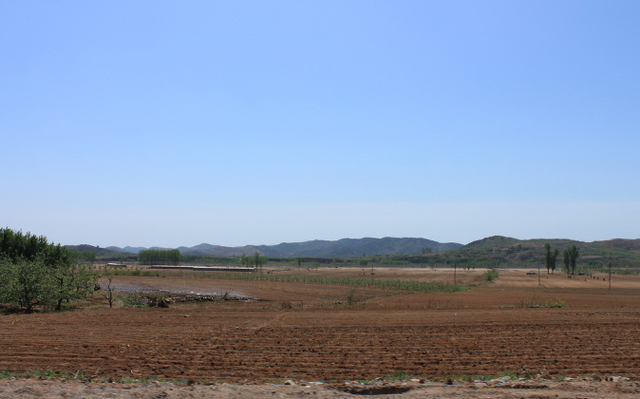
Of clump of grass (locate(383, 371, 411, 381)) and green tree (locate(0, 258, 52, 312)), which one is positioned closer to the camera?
clump of grass (locate(383, 371, 411, 381))

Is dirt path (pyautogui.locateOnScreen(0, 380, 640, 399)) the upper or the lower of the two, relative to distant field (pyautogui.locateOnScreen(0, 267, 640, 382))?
upper

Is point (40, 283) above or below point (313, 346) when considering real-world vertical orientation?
above

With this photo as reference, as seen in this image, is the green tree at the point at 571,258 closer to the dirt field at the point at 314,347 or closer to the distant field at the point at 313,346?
the distant field at the point at 313,346

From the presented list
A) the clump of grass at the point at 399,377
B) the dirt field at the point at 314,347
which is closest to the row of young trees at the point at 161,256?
the dirt field at the point at 314,347

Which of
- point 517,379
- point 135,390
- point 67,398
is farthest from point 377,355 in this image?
point 67,398

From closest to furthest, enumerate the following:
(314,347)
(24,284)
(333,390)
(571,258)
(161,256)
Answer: (333,390) → (314,347) → (24,284) → (571,258) → (161,256)

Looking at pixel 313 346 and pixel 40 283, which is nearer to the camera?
pixel 313 346

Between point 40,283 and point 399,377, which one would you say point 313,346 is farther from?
point 40,283

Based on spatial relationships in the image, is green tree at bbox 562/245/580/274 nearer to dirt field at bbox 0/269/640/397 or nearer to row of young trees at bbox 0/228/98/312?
dirt field at bbox 0/269/640/397

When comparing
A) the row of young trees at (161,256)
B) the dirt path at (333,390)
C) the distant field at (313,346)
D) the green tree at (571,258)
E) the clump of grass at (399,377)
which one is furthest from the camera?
the row of young trees at (161,256)

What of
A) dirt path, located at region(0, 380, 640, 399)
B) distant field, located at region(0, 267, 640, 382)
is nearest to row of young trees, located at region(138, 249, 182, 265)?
distant field, located at region(0, 267, 640, 382)

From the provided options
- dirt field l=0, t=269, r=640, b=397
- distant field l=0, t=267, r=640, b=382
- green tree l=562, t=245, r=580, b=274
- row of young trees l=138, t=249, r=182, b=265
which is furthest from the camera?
row of young trees l=138, t=249, r=182, b=265

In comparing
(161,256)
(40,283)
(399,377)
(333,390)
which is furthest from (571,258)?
(161,256)

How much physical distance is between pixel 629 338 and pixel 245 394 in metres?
17.2
